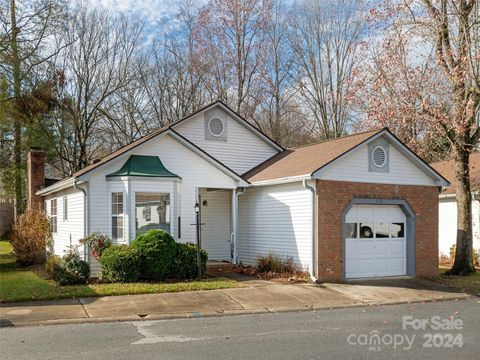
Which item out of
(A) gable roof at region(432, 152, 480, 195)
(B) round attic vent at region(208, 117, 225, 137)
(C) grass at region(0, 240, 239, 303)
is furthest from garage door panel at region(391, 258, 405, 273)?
(B) round attic vent at region(208, 117, 225, 137)

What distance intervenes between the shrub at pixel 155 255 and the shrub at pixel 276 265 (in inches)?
140

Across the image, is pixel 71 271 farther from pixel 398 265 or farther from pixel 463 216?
pixel 463 216

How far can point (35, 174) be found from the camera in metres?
25.7

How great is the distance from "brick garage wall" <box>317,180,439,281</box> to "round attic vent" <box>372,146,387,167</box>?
721 millimetres

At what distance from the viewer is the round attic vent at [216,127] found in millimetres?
20938

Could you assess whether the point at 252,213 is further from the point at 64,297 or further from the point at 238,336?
the point at 238,336

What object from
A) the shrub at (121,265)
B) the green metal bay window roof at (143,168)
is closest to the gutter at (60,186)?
the green metal bay window roof at (143,168)

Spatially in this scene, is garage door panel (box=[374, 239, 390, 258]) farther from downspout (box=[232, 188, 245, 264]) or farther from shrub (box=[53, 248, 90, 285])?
shrub (box=[53, 248, 90, 285])

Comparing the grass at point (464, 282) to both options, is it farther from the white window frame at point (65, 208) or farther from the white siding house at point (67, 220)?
the white window frame at point (65, 208)

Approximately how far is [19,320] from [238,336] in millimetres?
4485

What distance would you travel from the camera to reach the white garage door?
55.7 feet

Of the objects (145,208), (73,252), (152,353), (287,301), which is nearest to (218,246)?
(145,208)

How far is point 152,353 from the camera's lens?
7906mm

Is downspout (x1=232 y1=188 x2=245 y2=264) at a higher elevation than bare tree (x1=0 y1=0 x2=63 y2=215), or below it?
below
